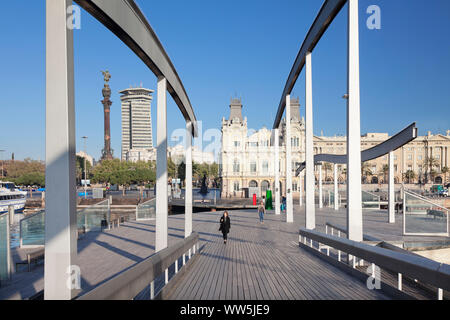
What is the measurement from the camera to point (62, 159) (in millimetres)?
3930

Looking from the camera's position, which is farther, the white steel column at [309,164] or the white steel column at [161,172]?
the white steel column at [309,164]

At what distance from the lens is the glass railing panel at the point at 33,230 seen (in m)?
12.9

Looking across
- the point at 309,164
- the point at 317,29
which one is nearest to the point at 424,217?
the point at 309,164

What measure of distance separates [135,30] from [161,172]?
131 inches

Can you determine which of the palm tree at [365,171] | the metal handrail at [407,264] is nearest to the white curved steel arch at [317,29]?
the metal handrail at [407,264]

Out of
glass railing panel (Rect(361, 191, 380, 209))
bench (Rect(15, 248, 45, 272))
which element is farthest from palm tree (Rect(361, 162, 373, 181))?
bench (Rect(15, 248, 45, 272))

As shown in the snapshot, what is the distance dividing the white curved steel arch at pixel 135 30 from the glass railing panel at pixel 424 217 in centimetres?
1092

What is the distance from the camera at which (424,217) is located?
15102 millimetres

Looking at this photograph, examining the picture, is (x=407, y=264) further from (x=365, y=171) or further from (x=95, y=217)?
(x=365, y=171)

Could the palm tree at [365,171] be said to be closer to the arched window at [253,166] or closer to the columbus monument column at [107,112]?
the arched window at [253,166]

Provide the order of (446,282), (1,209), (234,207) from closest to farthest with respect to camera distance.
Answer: (446,282)
(1,209)
(234,207)

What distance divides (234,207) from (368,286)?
39.6 metres
